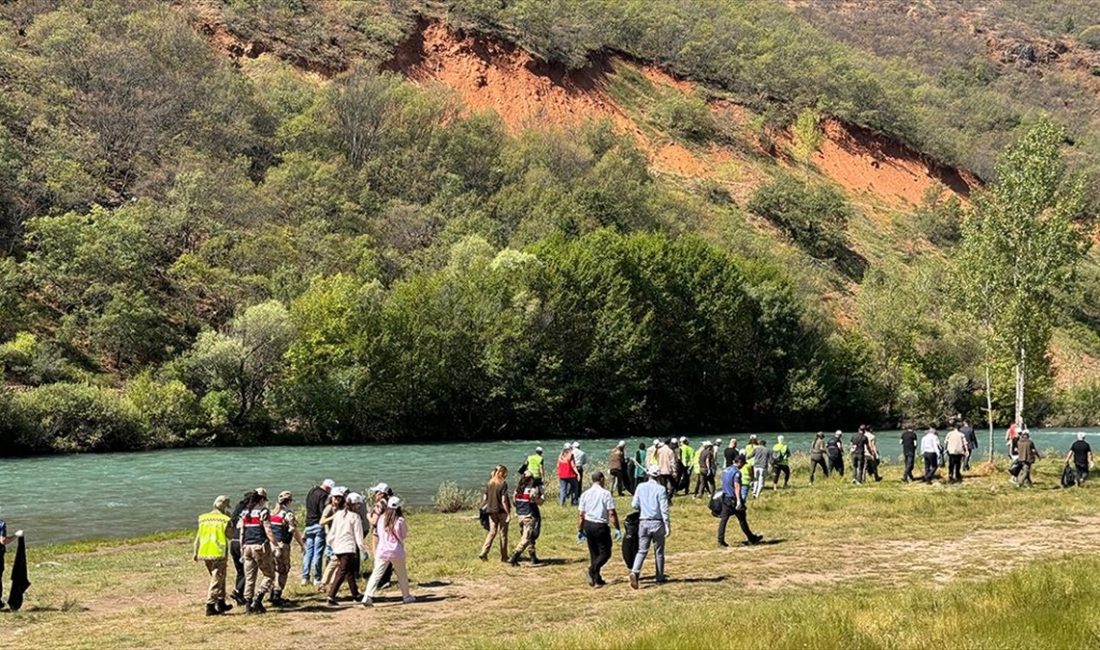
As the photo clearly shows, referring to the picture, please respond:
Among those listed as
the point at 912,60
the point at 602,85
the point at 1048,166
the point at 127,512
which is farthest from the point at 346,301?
the point at 912,60

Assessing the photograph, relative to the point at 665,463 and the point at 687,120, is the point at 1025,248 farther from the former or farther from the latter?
the point at 687,120

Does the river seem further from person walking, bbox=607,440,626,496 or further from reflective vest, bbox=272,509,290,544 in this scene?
reflective vest, bbox=272,509,290,544

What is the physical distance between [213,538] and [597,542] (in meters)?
5.72

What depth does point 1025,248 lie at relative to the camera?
1368 inches

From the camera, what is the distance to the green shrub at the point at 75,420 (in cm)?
5022

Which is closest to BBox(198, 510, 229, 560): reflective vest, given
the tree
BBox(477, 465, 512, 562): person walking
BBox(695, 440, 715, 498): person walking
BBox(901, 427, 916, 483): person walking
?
BBox(477, 465, 512, 562): person walking

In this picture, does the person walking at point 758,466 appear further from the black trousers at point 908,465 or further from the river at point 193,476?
the river at point 193,476

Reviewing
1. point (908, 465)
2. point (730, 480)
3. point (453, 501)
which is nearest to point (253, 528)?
point (730, 480)

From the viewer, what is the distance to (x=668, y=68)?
422 ft

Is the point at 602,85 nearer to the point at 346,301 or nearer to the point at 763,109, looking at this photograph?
the point at 763,109

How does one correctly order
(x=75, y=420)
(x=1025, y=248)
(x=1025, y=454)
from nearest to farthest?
(x=1025, y=454) → (x=1025, y=248) → (x=75, y=420)

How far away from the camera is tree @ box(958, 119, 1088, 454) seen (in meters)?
34.2

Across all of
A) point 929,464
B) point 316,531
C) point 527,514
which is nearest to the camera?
point 316,531

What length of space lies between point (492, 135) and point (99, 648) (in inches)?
3387
